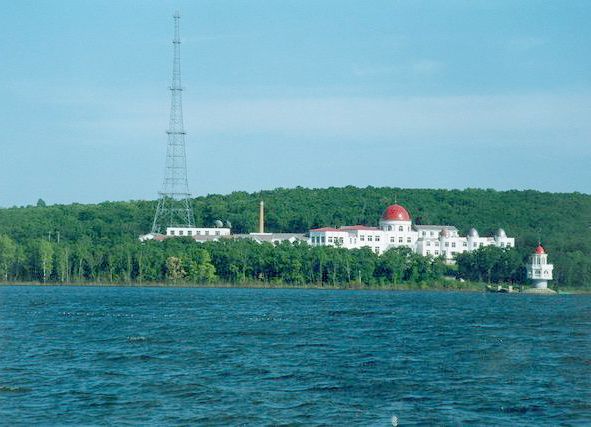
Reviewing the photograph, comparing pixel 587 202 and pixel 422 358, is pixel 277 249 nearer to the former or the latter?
pixel 587 202

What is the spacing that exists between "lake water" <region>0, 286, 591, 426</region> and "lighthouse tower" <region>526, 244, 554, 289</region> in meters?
70.1

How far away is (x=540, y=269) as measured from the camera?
139375 mm

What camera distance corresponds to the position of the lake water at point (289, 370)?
103 ft

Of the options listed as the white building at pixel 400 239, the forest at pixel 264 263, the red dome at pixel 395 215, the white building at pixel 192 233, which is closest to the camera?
the forest at pixel 264 263

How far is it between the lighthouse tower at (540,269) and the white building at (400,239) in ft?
72.5

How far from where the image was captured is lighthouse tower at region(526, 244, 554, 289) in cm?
13925

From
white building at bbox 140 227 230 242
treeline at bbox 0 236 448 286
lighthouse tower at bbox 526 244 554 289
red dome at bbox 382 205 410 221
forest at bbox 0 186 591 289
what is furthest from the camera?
red dome at bbox 382 205 410 221

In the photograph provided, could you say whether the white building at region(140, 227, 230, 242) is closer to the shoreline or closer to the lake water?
the shoreline

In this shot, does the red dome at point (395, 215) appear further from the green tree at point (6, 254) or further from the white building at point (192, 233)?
the green tree at point (6, 254)

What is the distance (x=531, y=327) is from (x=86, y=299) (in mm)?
46236

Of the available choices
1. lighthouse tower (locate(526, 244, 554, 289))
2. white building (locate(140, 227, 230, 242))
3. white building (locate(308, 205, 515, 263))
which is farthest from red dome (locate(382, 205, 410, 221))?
lighthouse tower (locate(526, 244, 554, 289))

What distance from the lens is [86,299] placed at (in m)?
95.5

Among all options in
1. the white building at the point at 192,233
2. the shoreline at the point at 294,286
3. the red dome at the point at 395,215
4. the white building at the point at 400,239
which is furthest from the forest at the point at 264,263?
the red dome at the point at 395,215

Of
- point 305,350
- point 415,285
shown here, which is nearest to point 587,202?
point 415,285
